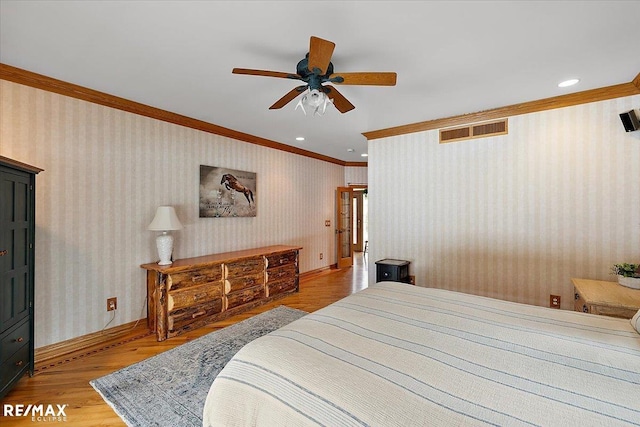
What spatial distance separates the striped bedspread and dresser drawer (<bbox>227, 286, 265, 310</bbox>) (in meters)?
2.19

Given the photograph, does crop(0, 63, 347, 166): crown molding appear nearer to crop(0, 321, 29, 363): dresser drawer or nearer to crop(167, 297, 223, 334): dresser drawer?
crop(0, 321, 29, 363): dresser drawer

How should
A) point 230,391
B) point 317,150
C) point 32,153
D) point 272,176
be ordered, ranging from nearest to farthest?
point 230,391 → point 32,153 → point 272,176 → point 317,150

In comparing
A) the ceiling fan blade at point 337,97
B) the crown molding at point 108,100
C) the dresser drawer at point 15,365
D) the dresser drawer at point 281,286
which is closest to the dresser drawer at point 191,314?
the dresser drawer at point 281,286

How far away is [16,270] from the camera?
78.4 inches

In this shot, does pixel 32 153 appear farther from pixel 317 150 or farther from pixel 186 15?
pixel 317 150

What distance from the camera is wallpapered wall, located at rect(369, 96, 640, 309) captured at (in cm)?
274

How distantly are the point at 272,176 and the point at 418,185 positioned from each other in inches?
94.0

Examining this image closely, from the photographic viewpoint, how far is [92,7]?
1599 millimetres

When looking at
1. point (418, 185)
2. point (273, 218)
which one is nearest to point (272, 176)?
point (273, 218)

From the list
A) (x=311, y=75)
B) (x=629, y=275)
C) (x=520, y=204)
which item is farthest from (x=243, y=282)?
(x=629, y=275)

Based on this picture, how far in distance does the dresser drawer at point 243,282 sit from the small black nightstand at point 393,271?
64.9 inches

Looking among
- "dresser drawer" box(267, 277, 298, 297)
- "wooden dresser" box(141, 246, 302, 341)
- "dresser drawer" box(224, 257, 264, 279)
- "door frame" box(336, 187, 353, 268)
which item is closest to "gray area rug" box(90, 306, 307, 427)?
"wooden dresser" box(141, 246, 302, 341)

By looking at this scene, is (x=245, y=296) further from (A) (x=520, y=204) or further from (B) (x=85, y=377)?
(A) (x=520, y=204)

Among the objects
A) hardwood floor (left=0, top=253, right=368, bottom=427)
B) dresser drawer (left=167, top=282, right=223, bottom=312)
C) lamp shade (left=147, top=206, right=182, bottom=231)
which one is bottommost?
hardwood floor (left=0, top=253, right=368, bottom=427)
